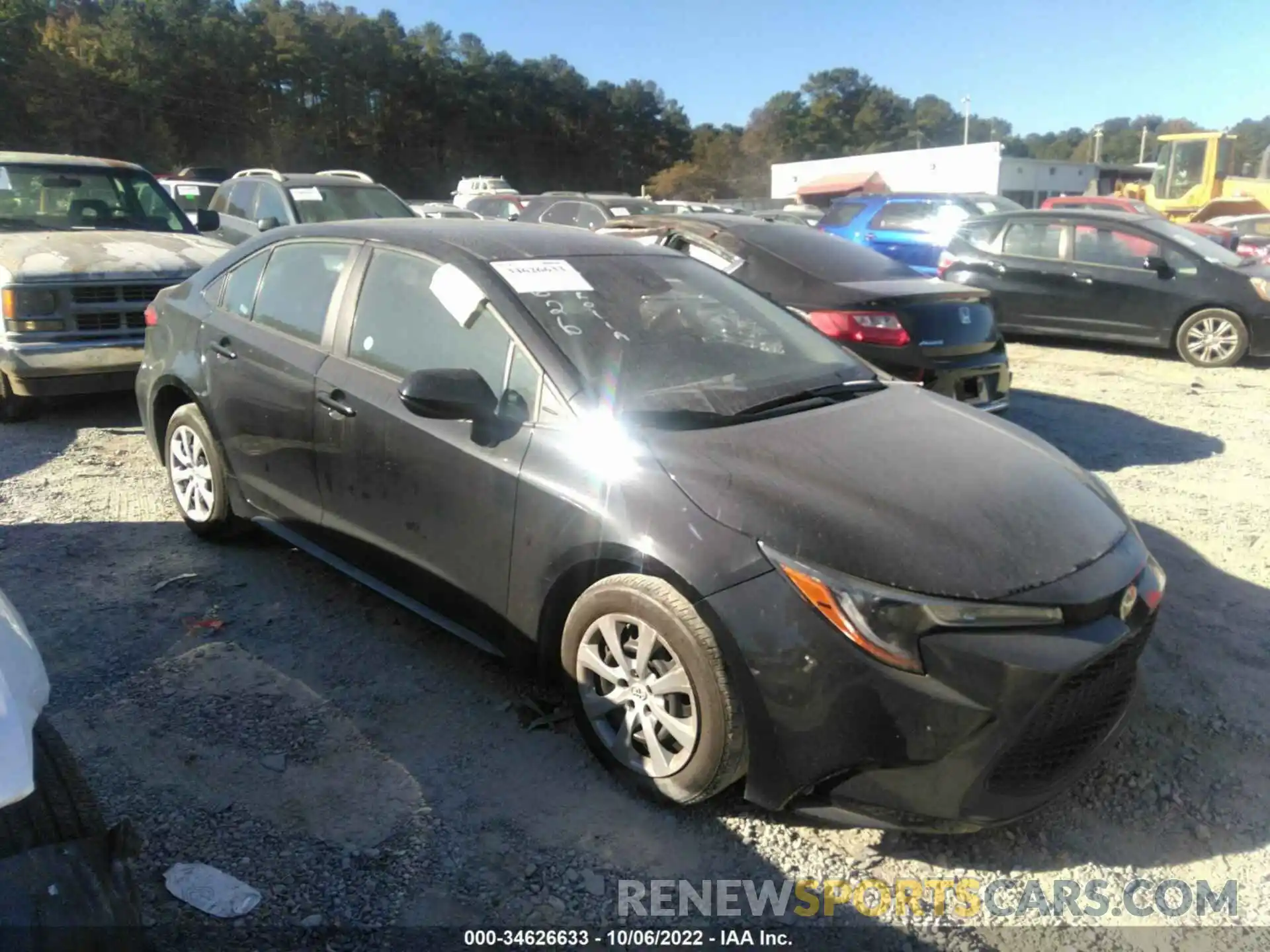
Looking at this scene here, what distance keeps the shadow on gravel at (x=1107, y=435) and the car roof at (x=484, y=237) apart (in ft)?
12.8

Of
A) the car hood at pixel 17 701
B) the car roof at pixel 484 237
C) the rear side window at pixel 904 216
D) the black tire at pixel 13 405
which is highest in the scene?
the rear side window at pixel 904 216

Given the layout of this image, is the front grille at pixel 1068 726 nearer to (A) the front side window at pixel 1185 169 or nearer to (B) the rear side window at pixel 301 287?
(B) the rear side window at pixel 301 287

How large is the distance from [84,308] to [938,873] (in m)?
6.47

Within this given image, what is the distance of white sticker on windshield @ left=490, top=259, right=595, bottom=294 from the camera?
11.5ft

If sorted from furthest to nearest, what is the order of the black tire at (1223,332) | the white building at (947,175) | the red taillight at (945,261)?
the white building at (947,175), the red taillight at (945,261), the black tire at (1223,332)

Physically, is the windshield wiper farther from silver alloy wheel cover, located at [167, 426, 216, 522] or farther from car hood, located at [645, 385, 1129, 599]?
silver alloy wheel cover, located at [167, 426, 216, 522]

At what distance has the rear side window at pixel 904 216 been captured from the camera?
13.5 m

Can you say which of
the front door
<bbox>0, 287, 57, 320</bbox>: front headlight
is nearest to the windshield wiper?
the front door

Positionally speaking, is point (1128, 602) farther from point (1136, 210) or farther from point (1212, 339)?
point (1136, 210)

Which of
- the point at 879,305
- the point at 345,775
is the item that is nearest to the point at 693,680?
the point at 345,775

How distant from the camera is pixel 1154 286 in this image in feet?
33.0

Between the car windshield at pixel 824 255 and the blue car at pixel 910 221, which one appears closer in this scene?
the car windshield at pixel 824 255

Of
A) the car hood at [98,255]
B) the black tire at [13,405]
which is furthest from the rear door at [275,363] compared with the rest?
the black tire at [13,405]

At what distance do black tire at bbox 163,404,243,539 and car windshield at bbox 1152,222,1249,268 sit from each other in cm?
962
